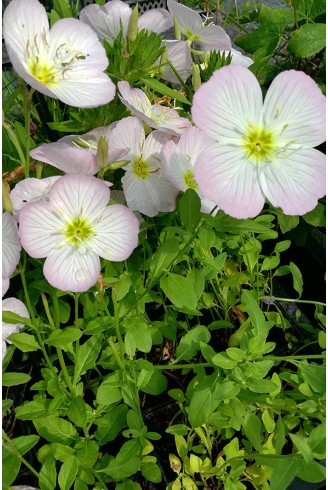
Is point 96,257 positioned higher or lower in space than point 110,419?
higher

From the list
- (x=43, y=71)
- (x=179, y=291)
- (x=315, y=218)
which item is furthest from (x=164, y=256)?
(x=315, y=218)

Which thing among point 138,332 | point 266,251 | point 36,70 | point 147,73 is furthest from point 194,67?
point 266,251

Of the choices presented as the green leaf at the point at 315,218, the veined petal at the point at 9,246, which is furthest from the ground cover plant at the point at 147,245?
the green leaf at the point at 315,218

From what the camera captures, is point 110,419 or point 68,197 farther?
point 110,419

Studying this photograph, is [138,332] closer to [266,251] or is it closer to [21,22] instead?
[21,22]

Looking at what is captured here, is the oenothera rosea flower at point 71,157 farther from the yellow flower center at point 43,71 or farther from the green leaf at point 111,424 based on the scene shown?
the green leaf at point 111,424

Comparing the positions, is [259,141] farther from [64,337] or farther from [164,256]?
[64,337]

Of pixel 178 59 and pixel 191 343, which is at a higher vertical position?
pixel 178 59
